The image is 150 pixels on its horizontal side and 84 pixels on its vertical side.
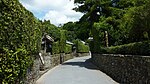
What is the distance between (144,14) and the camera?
14398mm

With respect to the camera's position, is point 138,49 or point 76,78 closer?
point 138,49

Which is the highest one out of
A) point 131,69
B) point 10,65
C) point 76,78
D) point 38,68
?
point 10,65

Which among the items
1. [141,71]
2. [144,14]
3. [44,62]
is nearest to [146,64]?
[141,71]

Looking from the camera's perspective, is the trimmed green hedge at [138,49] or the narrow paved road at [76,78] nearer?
the trimmed green hedge at [138,49]

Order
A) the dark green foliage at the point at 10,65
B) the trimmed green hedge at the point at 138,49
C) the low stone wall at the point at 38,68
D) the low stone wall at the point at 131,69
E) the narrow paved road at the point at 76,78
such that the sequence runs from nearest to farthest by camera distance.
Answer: the dark green foliage at the point at 10,65, the low stone wall at the point at 131,69, the trimmed green hedge at the point at 138,49, the low stone wall at the point at 38,68, the narrow paved road at the point at 76,78

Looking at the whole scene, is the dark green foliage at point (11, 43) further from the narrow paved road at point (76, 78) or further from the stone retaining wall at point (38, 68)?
the narrow paved road at point (76, 78)

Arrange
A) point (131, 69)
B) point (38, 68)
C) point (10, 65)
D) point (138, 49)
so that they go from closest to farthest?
point (10, 65)
point (138, 49)
point (131, 69)
point (38, 68)

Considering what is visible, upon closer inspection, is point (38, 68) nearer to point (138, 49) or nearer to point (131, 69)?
point (131, 69)

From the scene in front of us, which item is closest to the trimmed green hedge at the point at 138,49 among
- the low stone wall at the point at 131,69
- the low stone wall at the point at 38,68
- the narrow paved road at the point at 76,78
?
the low stone wall at the point at 131,69

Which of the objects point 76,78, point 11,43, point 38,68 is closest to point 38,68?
point 38,68

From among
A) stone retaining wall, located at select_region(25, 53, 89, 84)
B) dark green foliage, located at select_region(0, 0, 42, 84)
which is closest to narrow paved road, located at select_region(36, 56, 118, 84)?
stone retaining wall, located at select_region(25, 53, 89, 84)

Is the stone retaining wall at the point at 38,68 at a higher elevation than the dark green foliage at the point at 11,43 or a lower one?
lower

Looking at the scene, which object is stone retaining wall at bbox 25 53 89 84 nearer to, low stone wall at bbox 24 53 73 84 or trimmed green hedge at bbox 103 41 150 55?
low stone wall at bbox 24 53 73 84

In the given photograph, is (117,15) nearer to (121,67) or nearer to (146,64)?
(121,67)
